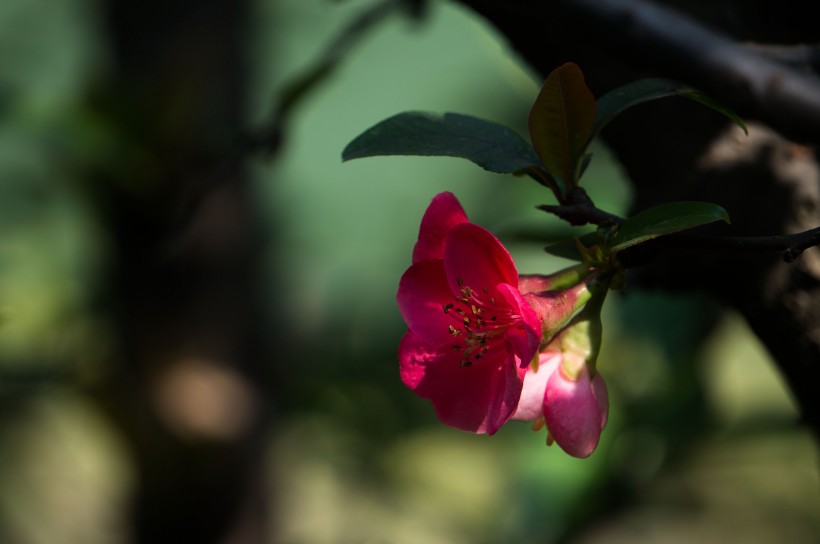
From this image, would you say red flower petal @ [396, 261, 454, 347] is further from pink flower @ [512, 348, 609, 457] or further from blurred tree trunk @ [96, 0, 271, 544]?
blurred tree trunk @ [96, 0, 271, 544]

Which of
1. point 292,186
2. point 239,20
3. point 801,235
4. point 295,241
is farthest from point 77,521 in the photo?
point 801,235

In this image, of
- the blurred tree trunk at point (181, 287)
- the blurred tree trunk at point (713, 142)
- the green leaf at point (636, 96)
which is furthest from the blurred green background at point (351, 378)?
the green leaf at point (636, 96)

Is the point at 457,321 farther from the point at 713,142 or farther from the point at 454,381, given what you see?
the point at 713,142

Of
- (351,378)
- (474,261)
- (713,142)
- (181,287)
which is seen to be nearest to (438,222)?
(474,261)

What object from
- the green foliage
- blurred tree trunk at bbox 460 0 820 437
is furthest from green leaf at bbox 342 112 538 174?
blurred tree trunk at bbox 460 0 820 437

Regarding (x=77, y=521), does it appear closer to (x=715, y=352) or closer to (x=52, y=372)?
(x=52, y=372)

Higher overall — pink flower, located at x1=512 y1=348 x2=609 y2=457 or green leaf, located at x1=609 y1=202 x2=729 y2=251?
green leaf, located at x1=609 y1=202 x2=729 y2=251

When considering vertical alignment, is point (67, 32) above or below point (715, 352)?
above
